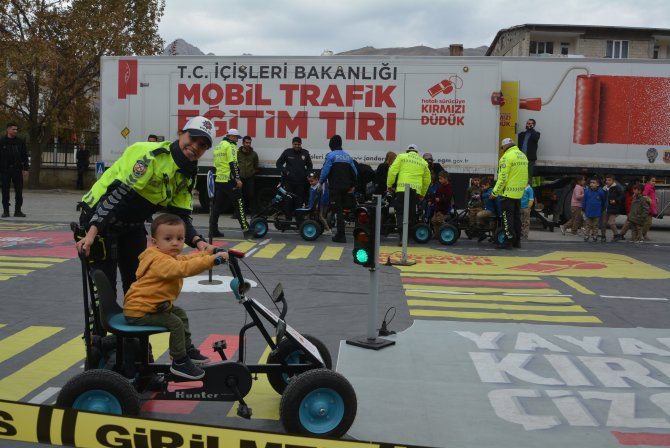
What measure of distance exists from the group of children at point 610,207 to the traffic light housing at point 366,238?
9948mm

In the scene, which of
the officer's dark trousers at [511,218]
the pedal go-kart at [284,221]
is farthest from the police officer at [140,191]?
the officer's dark trousers at [511,218]

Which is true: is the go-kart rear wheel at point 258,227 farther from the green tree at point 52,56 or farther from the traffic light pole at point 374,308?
the green tree at point 52,56

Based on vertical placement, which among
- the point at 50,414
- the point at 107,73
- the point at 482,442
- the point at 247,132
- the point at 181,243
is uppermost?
the point at 107,73

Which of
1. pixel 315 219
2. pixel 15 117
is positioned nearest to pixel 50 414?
pixel 315 219

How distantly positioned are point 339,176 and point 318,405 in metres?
9.26

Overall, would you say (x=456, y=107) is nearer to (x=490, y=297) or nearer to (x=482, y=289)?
(x=482, y=289)

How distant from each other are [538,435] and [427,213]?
10121 millimetres

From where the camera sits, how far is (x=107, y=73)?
60.7 feet

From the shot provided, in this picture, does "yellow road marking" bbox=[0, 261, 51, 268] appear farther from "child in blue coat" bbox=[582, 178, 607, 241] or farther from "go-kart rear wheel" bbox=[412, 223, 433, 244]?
"child in blue coat" bbox=[582, 178, 607, 241]

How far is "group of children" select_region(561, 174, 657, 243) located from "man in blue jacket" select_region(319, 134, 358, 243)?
17.3ft

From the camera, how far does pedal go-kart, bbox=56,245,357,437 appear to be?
13.5 ft

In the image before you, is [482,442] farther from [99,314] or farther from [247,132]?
[247,132]

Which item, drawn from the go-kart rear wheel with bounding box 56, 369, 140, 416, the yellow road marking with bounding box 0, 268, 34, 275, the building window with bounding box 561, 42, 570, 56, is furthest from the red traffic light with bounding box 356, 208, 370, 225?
the building window with bounding box 561, 42, 570, 56

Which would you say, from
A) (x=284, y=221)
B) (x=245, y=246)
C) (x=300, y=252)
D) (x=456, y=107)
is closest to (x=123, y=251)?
(x=300, y=252)
